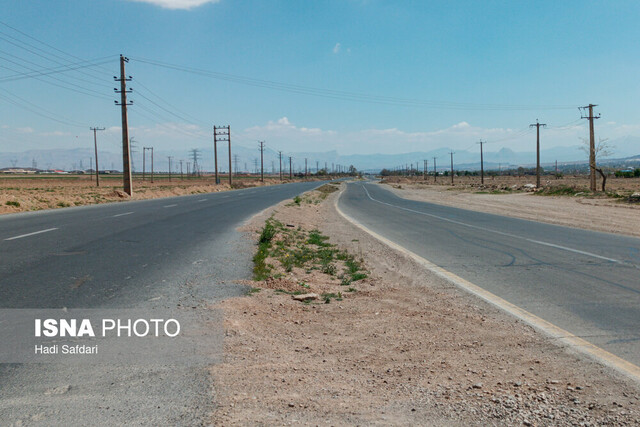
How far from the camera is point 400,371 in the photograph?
14.8ft

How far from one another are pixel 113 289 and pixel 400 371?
4680 mm

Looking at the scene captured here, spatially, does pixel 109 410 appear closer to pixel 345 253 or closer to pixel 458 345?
pixel 458 345

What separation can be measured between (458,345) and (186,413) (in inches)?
112

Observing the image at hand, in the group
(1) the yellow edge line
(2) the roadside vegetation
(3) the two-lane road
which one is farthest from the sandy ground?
(3) the two-lane road

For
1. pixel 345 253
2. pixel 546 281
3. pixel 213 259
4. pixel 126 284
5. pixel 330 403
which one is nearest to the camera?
pixel 330 403

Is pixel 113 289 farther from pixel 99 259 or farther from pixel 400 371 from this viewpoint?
pixel 400 371

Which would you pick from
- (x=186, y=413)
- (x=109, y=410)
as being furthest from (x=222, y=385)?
(x=109, y=410)

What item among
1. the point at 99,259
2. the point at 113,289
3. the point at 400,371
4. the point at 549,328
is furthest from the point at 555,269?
the point at 99,259

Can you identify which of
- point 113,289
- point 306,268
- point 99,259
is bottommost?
point 306,268

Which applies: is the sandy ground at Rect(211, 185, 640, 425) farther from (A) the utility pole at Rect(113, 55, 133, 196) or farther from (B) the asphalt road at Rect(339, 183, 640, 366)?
(A) the utility pole at Rect(113, 55, 133, 196)

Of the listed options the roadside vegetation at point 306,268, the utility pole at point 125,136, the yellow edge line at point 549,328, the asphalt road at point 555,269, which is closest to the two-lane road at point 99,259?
the roadside vegetation at point 306,268

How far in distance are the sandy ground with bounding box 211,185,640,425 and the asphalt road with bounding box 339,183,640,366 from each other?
2.71 ft

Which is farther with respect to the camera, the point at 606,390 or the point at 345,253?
the point at 345,253

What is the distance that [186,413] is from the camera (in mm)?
3607
